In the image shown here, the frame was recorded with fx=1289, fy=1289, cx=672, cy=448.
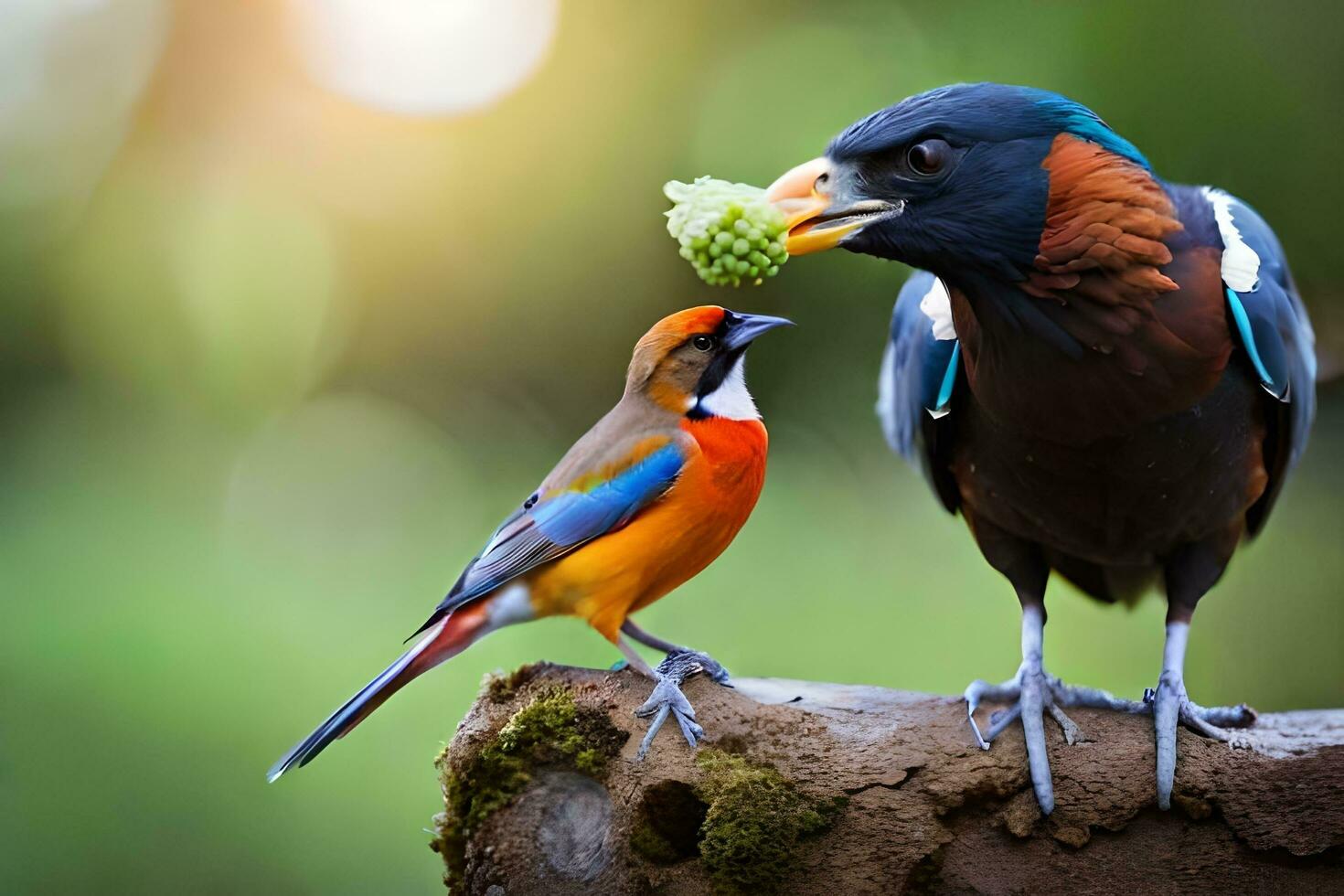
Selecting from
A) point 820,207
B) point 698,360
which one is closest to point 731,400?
point 698,360

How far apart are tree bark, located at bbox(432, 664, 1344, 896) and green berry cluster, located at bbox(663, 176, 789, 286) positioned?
90 cm

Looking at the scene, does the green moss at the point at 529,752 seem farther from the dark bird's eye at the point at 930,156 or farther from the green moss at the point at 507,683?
the dark bird's eye at the point at 930,156

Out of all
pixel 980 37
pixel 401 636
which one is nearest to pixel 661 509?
pixel 401 636

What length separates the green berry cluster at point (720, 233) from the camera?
6.78 feet

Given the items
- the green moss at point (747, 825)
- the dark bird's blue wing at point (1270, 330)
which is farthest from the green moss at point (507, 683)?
the dark bird's blue wing at point (1270, 330)

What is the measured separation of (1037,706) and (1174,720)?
27cm

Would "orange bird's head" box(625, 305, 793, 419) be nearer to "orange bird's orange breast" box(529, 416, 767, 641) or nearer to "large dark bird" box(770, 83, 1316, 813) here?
"orange bird's orange breast" box(529, 416, 767, 641)

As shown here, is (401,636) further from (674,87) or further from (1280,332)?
(1280,332)

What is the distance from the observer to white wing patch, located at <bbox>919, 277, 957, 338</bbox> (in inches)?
114

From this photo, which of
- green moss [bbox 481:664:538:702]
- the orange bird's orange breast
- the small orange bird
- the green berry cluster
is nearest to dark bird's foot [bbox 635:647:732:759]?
the small orange bird

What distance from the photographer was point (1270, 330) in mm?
2721

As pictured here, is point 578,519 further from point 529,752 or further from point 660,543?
point 529,752

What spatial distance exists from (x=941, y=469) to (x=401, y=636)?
6.36ft

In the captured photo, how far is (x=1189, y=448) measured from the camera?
2.71m
